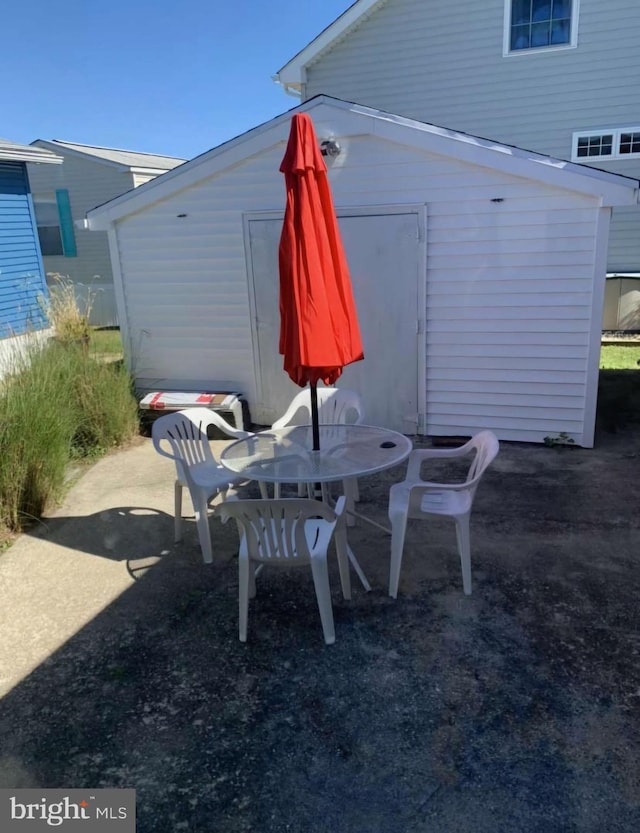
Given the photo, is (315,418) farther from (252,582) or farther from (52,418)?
(52,418)

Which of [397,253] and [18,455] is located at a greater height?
[397,253]

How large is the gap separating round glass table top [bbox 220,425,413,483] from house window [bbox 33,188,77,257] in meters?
12.4

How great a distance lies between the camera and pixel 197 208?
243 inches

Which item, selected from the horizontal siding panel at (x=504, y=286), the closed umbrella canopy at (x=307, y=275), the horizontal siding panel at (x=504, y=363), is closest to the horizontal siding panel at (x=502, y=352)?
the horizontal siding panel at (x=504, y=363)

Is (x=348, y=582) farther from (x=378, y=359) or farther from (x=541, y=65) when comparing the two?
(x=541, y=65)

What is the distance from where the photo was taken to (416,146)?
530cm

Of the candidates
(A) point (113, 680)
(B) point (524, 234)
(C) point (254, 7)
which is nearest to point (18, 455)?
(A) point (113, 680)

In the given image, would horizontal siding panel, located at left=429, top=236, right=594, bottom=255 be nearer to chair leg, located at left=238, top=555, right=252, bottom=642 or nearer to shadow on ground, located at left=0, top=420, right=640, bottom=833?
shadow on ground, located at left=0, top=420, right=640, bottom=833

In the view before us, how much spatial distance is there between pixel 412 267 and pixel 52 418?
11.4 feet

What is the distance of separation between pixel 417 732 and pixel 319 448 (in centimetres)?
173

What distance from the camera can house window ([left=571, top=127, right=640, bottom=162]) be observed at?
32.2ft

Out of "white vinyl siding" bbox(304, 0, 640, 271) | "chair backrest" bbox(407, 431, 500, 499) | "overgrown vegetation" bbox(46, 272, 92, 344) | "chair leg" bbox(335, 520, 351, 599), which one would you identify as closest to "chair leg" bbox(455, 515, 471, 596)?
"chair backrest" bbox(407, 431, 500, 499)

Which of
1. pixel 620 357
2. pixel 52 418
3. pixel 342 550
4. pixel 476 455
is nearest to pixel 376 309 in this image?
pixel 476 455

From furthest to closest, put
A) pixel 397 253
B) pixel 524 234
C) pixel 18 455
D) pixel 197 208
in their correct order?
pixel 197 208 < pixel 397 253 < pixel 524 234 < pixel 18 455
